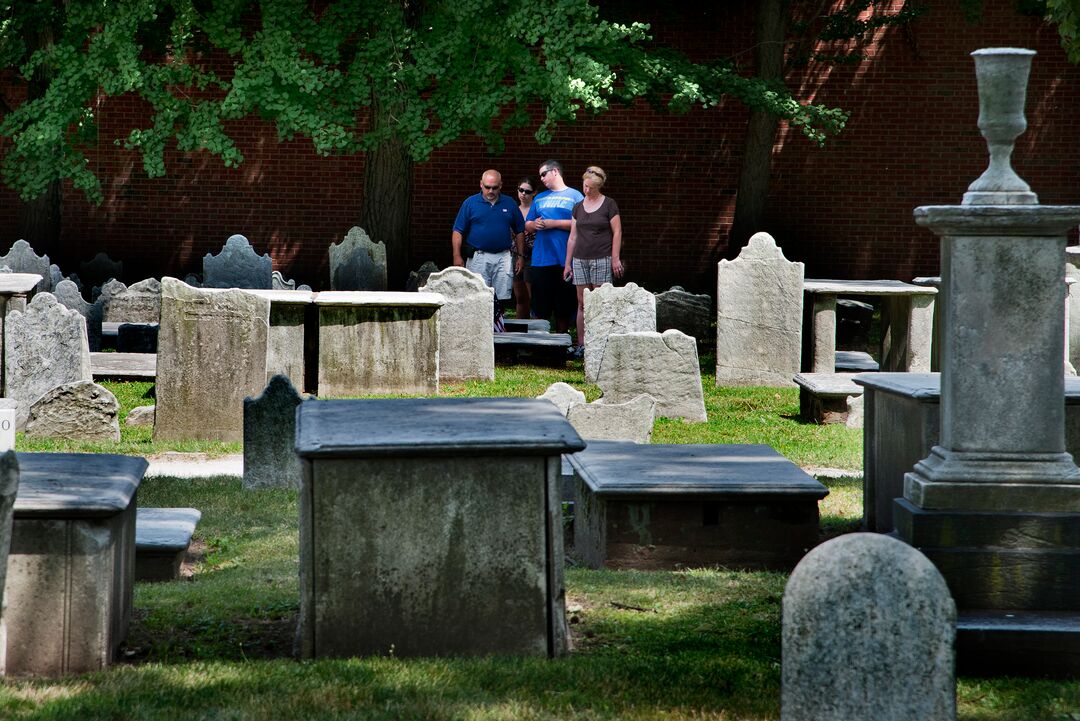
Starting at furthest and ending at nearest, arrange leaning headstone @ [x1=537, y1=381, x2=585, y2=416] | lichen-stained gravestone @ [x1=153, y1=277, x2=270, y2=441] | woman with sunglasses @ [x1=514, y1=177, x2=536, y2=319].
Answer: woman with sunglasses @ [x1=514, y1=177, x2=536, y2=319], leaning headstone @ [x1=537, y1=381, x2=585, y2=416], lichen-stained gravestone @ [x1=153, y1=277, x2=270, y2=441]

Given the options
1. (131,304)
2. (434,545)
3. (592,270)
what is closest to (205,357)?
(592,270)

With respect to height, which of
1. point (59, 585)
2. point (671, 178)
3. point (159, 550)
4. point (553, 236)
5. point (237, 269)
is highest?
point (671, 178)

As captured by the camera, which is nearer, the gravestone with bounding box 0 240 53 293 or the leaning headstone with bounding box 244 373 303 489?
the leaning headstone with bounding box 244 373 303 489

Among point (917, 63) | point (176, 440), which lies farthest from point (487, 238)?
point (917, 63)

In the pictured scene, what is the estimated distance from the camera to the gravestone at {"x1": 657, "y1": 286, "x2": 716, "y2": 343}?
56.9ft

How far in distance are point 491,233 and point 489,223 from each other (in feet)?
0.37

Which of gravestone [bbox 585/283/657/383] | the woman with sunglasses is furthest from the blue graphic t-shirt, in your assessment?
gravestone [bbox 585/283/657/383]

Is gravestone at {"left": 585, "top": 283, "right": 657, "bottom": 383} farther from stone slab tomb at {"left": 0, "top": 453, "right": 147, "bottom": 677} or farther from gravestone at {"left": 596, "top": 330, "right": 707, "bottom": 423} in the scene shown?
stone slab tomb at {"left": 0, "top": 453, "right": 147, "bottom": 677}

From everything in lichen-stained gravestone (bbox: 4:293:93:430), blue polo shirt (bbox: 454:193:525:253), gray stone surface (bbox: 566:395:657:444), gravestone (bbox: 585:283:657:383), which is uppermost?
blue polo shirt (bbox: 454:193:525:253)

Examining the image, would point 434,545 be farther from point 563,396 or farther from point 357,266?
point 357,266

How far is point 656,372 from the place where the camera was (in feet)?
41.2

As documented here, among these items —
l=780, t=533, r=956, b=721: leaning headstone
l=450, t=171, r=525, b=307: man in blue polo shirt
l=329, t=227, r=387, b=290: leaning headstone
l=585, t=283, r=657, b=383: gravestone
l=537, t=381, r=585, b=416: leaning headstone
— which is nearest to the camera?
l=780, t=533, r=956, b=721: leaning headstone

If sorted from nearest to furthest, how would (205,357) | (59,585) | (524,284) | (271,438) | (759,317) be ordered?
(59,585), (271,438), (205,357), (759,317), (524,284)

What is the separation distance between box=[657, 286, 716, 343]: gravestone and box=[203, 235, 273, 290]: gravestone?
4569 mm
